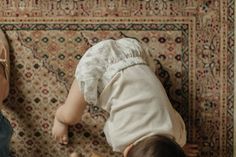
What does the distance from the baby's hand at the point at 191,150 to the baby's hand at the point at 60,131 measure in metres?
0.30

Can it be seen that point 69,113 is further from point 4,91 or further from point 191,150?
point 191,150

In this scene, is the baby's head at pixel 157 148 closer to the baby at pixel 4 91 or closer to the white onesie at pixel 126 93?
the white onesie at pixel 126 93

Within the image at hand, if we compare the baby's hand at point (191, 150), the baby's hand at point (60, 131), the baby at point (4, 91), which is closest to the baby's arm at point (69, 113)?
the baby's hand at point (60, 131)

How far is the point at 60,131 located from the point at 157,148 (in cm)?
36

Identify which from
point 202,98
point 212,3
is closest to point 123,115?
point 202,98

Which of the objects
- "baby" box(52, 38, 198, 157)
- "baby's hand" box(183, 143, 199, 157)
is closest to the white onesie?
"baby" box(52, 38, 198, 157)

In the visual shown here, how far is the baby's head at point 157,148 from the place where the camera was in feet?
3.13

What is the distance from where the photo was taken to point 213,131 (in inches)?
49.7

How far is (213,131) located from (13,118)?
0.50 meters

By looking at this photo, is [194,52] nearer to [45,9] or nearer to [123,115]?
[123,115]

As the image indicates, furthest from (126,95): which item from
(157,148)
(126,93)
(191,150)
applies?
(191,150)

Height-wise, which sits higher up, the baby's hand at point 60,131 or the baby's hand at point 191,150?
the baby's hand at point 60,131

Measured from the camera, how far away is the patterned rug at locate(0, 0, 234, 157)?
123 cm

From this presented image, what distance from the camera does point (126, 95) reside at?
1.08 metres
